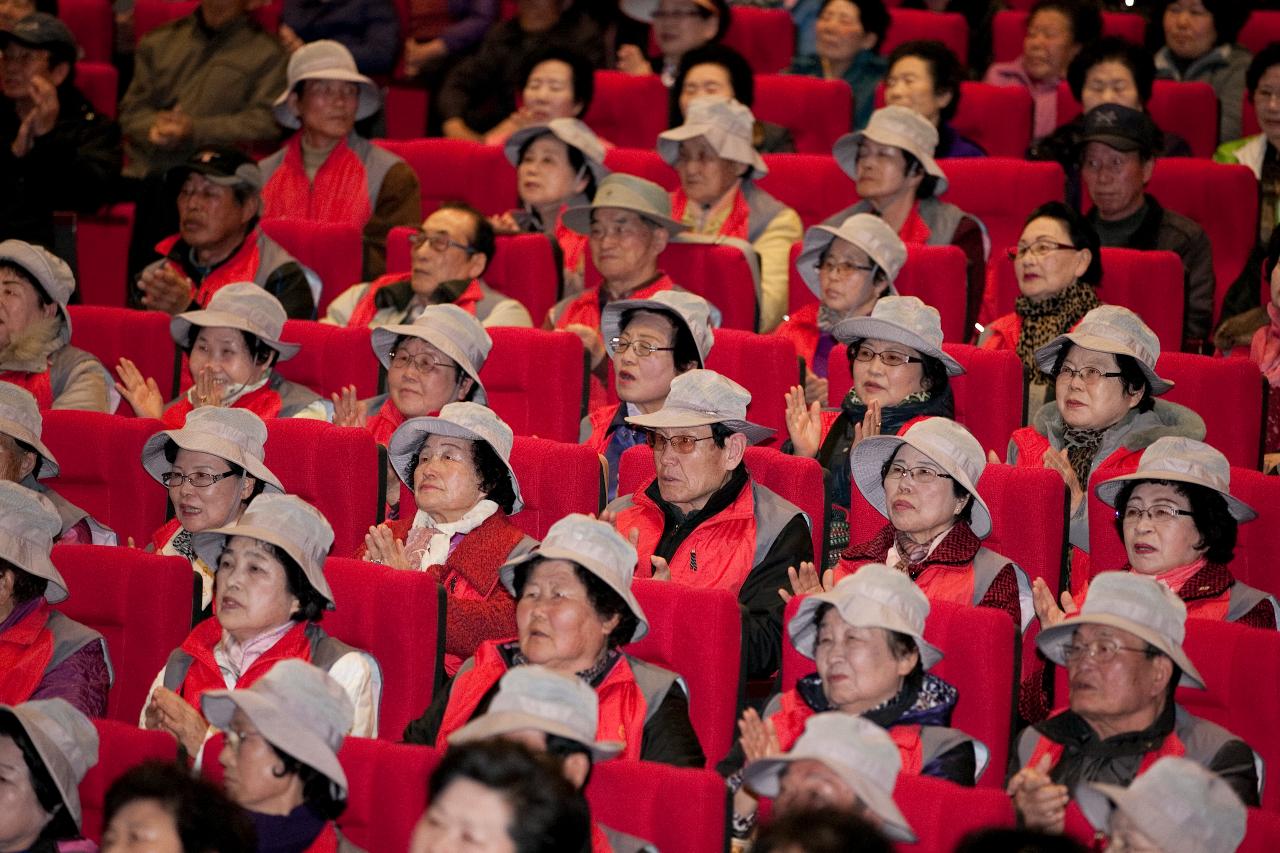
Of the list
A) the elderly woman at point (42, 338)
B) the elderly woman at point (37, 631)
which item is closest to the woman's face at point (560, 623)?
the elderly woman at point (37, 631)

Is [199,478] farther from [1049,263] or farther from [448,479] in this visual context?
[1049,263]

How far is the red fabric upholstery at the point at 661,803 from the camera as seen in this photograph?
279 cm

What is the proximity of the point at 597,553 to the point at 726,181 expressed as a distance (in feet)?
7.97

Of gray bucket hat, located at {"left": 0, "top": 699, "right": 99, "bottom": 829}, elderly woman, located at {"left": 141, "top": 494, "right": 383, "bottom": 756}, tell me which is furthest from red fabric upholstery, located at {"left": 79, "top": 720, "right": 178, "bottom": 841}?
elderly woman, located at {"left": 141, "top": 494, "right": 383, "bottom": 756}

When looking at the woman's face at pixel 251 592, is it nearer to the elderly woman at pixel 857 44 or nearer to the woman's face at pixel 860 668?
the woman's face at pixel 860 668

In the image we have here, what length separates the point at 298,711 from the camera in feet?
9.68

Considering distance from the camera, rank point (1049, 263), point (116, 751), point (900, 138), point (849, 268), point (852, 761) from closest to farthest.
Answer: point (852, 761) < point (116, 751) < point (1049, 263) < point (849, 268) < point (900, 138)

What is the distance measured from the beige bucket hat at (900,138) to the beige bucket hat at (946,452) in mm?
1658

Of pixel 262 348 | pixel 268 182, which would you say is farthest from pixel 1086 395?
pixel 268 182

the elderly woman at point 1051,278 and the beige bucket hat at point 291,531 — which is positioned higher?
the elderly woman at point 1051,278

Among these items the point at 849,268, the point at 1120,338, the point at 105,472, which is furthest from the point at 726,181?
the point at 105,472

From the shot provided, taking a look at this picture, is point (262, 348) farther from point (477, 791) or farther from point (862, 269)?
point (477, 791)

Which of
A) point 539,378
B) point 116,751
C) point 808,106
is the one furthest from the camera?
point 808,106

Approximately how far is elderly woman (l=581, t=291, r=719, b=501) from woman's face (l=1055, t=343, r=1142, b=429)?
2.87 feet
